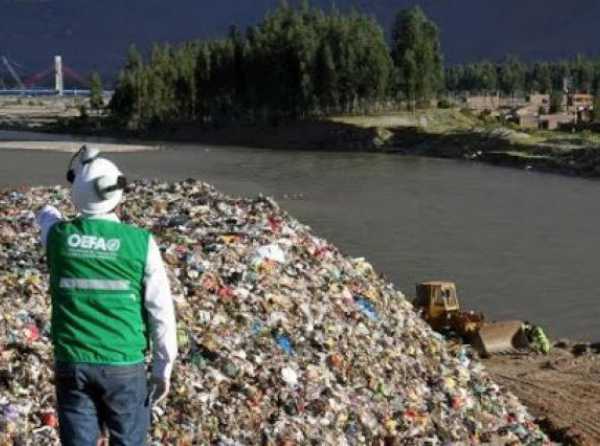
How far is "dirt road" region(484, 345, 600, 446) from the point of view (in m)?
9.24

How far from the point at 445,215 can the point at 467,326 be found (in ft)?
47.7

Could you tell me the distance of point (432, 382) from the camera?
800 cm

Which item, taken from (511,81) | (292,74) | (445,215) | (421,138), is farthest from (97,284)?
(511,81)

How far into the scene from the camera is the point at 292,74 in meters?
70.0

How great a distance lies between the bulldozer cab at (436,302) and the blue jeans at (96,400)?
30.2 ft

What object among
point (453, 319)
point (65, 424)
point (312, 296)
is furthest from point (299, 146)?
point (65, 424)

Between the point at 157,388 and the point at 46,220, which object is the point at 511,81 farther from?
the point at 157,388

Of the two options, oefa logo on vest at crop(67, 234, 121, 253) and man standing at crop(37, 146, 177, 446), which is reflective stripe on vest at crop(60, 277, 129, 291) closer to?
man standing at crop(37, 146, 177, 446)

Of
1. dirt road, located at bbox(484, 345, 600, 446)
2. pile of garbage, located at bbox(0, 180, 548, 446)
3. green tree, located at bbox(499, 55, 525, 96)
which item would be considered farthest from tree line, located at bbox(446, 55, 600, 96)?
pile of garbage, located at bbox(0, 180, 548, 446)

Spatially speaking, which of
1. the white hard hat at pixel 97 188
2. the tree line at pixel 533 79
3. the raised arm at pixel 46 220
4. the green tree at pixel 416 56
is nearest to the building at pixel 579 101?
the green tree at pixel 416 56

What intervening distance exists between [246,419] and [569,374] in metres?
6.14

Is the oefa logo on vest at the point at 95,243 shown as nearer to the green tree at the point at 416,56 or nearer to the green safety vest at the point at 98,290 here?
the green safety vest at the point at 98,290

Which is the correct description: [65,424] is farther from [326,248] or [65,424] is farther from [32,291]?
[326,248]

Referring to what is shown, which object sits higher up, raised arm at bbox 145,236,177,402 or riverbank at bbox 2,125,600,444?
raised arm at bbox 145,236,177,402
